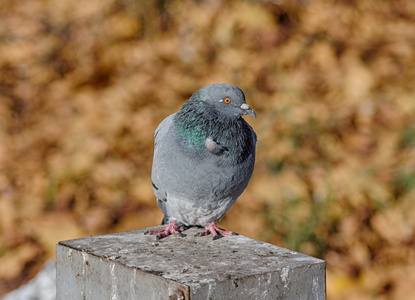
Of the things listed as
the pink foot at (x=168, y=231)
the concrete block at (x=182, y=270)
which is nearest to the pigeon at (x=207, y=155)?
the pink foot at (x=168, y=231)

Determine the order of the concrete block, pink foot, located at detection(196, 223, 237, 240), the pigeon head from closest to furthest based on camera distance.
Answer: the concrete block → the pigeon head → pink foot, located at detection(196, 223, 237, 240)

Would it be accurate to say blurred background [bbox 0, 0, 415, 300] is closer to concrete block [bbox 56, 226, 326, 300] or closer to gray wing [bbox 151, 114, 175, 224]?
gray wing [bbox 151, 114, 175, 224]

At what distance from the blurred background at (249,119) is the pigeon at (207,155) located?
2.12m

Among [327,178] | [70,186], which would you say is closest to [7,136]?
[70,186]

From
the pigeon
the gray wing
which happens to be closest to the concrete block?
the pigeon

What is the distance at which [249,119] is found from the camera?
6.07m

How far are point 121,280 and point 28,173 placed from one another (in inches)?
156

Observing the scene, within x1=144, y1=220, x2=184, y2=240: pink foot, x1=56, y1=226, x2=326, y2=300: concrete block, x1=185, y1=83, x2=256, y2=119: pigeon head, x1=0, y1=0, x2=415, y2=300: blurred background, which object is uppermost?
x1=0, y1=0, x2=415, y2=300: blurred background

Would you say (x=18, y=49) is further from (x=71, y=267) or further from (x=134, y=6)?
(x=71, y=267)

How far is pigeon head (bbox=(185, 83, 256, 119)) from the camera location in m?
2.80

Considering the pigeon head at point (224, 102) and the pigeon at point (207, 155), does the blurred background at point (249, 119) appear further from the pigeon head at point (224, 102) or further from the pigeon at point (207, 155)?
the pigeon head at point (224, 102)

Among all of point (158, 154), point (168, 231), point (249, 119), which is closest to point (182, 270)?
point (168, 231)

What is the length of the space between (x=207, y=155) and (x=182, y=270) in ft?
2.22

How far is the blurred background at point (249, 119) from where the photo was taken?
5133 millimetres
